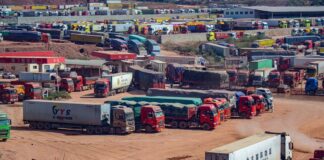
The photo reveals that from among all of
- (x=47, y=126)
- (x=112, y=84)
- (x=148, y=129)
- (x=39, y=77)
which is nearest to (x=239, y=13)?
(x=39, y=77)

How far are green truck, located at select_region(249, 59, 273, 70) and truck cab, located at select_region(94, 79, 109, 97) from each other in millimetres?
13631

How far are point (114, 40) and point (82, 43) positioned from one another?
442cm

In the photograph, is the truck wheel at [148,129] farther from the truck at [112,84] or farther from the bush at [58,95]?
the truck at [112,84]

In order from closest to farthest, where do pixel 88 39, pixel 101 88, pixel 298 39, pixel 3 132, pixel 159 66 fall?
pixel 3 132, pixel 101 88, pixel 159 66, pixel 88 39, pixel 298 39

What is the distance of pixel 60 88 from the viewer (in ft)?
146

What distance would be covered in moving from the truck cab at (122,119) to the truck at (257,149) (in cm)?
864

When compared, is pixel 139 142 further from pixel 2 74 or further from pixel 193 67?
pixel 2 74

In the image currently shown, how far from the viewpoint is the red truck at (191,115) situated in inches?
1324

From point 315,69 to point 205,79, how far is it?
31.4ft

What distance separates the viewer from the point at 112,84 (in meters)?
43.4

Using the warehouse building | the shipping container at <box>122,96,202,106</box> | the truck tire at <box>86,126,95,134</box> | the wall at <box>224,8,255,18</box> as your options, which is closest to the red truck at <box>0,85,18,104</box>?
the shipping container at <box>122,96,202,106</box>

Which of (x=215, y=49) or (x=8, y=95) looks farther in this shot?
(x=215, y=49)

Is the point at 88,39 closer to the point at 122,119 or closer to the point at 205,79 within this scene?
the point at 205,79

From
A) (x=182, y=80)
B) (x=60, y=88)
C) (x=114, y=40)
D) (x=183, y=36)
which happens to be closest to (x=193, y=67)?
(x=182, y=80)
